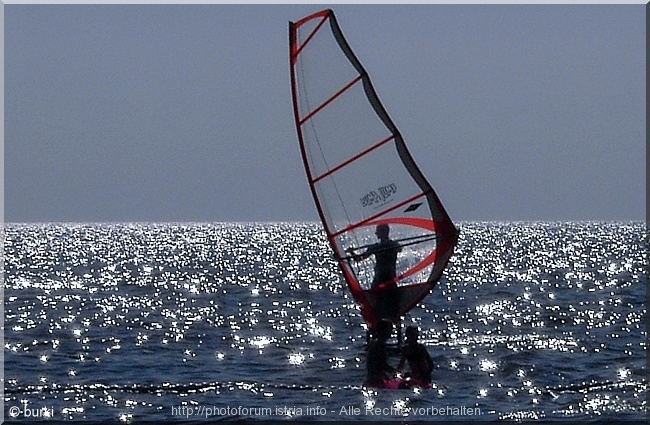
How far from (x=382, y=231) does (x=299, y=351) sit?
854 cm

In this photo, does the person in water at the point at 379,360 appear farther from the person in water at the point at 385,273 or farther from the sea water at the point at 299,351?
the person in water at the point at 385,273

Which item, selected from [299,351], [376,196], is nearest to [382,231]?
[376,196]

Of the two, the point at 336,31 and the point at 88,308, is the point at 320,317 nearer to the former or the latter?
the point at 88,308

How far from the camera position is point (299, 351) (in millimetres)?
32469

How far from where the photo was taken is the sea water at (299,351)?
22344mm

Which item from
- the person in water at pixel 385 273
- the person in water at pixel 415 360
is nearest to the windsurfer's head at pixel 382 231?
the person in water at pixel 385 273

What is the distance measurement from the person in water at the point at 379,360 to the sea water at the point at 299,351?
1.07 feet

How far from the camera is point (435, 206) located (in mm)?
25266

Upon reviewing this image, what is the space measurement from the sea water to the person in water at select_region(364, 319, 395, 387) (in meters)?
0.33

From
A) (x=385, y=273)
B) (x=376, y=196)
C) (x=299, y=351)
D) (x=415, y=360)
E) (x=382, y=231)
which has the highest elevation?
(x=376, y=196)

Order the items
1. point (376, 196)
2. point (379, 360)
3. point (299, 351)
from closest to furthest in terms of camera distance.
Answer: point (379, 360), point (376, 196), point (299, 351)

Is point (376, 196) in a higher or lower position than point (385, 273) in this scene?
higher

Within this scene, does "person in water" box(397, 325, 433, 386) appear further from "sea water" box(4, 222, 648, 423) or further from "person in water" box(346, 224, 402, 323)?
"person in water" box(346, 224, 402, 323)

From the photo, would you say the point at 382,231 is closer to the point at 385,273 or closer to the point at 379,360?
the point at 385,273
